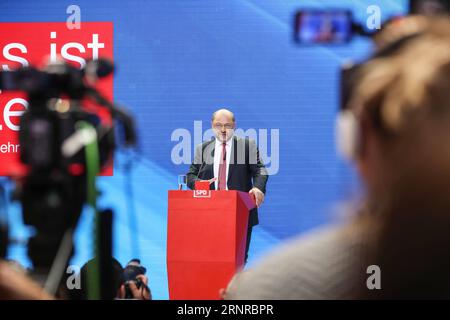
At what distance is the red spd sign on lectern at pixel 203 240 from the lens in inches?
171

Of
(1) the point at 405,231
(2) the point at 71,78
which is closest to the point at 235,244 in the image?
(2) the point at 71,78

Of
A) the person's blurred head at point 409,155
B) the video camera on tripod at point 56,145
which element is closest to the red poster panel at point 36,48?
the video camera on tripod at point 56,145

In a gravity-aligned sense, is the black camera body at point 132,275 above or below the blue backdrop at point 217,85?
below

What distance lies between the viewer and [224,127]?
5.14m

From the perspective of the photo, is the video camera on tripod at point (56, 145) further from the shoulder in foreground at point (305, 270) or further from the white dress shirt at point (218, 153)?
the white dress shirt at point (218, 153)

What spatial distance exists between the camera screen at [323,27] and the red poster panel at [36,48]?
5.31 m

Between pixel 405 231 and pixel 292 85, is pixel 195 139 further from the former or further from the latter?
pixel 405 231

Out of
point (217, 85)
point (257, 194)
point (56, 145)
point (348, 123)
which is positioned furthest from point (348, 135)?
point (217, 85)

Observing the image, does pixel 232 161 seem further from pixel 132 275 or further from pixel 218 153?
pixel 132 275

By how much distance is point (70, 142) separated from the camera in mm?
1143

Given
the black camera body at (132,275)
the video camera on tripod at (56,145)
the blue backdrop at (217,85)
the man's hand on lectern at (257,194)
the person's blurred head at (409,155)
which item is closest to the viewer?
the person's blurred head at (409,155)

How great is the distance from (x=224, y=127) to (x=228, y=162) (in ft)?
0.83

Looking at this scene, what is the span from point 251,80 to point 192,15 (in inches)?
29.7

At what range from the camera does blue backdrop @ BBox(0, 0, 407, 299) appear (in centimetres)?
614
